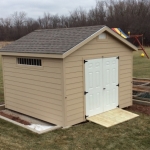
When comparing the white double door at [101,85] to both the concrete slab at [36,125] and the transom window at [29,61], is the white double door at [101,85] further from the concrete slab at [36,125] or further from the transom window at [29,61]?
the transom window at [29,61]

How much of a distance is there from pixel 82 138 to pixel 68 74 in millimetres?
2045

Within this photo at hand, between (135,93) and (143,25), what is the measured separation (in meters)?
49.3

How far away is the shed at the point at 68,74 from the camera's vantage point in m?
8.38

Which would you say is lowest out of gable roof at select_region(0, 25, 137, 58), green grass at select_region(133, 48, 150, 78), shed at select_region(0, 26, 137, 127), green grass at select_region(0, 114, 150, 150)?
green grass at select_region(0, 114, 150, 150)

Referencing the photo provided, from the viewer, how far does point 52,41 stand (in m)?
9.27

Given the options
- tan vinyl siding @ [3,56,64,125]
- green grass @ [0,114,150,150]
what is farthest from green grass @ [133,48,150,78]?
tan vinyl siding @ [3,56,64,125]

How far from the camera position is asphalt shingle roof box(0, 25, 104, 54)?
852cm

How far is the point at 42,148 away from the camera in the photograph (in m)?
6.85

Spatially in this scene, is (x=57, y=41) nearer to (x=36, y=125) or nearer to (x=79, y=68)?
(x=79, y=68)

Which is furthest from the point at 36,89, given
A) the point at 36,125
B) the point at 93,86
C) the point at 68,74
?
the point at 93,86

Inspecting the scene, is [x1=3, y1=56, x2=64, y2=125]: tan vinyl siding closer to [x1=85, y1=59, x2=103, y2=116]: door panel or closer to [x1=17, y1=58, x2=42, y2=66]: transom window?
[x1=17, y1=58, x2=42, y2=66]: transom window

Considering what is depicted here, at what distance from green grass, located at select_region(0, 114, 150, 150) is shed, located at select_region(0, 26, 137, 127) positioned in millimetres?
703

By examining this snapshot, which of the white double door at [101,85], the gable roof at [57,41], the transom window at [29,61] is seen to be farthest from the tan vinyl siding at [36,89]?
the white double door at [101,85]

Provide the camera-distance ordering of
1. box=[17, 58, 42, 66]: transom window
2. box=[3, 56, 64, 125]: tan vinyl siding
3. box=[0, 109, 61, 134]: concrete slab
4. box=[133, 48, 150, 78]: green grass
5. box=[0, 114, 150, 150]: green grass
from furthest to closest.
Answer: box=[133, 48, 150, 78]: green grass, box=[17, 58, 42, 66]: transom window, box=[3, 56, 64, 125]: tan vinyl siding, box=[0, 109, 61, 134]: concrete slab, box=[0, 114, 150, 150]: green grass
